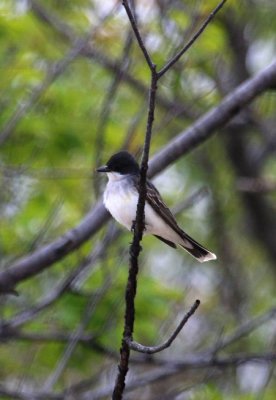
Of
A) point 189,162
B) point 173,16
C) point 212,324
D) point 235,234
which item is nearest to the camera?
point 173,16

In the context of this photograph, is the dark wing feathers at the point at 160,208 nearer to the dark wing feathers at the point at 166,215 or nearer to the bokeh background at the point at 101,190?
the dark wing feathers at the point at 166,215

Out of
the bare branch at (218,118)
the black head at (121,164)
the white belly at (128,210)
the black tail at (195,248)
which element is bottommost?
the black tail at (195,248)

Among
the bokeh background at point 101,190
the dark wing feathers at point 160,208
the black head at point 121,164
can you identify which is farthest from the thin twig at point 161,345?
the bokeh background at point 101,190

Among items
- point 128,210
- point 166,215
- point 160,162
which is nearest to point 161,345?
point 128,210

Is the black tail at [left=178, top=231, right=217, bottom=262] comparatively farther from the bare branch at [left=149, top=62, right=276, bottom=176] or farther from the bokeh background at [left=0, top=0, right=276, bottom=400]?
the bare branch at [left=149, top=62, right=276, bottom=176]

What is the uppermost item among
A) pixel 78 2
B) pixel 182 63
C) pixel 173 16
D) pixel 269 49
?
pixel 269 49

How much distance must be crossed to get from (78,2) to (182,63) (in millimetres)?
2310

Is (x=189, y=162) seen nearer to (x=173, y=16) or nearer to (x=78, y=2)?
(x=78, y=2)

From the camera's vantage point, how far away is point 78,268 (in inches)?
233

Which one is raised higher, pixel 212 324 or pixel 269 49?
pixel 269 49

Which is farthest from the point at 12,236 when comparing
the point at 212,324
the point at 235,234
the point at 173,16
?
the point at 235,234

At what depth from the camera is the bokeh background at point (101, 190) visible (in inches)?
253

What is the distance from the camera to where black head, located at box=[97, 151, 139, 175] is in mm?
5355

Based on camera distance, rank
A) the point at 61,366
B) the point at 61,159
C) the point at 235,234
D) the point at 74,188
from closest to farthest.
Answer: the point at 61,366, the point at 61,159, the point at 74,188, the point at 235,234
